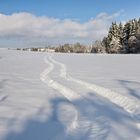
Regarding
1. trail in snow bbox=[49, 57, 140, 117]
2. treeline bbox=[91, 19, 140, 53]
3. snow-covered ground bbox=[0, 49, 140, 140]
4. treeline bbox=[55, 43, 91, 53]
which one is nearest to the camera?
snow-covered ground bbox=[0, 49, 140, 140]

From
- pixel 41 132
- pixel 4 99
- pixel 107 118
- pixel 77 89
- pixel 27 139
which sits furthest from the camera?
pixel 77 89

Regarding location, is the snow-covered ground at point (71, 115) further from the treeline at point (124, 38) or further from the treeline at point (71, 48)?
the treeline at point (71, 48)

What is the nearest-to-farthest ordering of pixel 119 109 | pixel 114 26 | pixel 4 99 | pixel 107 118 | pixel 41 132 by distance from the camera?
1. pixel 41 132
2. pixel 107 118
3. pixel 119 109
4. pixel 4 99
5. pixel 114 26

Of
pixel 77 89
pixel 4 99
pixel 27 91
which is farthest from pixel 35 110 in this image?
pixel 77 89

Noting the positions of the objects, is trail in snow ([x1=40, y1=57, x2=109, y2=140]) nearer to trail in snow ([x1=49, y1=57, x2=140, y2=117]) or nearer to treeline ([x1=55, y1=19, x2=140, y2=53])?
trail in snow ([x1=49, y1=57, x2=140, y2=117])

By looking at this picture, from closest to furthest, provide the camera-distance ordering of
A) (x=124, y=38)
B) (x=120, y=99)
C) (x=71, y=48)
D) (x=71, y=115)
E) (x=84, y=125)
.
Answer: (x=84, y=125) < (x=71, y=115) < (x=120, y=99) < (x=124, y=38) < (x=71, y=48)

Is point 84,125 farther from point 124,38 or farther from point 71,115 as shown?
point 124,38

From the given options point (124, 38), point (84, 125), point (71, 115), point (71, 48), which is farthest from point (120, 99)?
point (71, 48)

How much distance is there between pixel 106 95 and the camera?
8.24 m

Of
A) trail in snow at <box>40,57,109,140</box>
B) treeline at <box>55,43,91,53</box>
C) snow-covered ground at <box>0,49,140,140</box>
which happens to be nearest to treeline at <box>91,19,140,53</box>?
treeline at <box>55,43,91,53</box>

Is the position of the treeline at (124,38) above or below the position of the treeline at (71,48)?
above

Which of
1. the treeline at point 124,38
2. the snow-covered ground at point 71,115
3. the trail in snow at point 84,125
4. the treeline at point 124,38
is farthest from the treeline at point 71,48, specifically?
the trail in snow at point 84,125

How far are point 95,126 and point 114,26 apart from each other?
59545 mm

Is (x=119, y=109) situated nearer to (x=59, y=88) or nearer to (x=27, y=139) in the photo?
(x=27, y=139)
